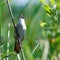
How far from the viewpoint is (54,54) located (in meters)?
0.97

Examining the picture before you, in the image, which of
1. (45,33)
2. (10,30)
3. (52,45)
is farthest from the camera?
(10,30)

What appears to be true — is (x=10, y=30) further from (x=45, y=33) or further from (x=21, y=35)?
(x=45, y=33)

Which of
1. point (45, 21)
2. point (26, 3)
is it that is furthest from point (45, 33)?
point (26, 3)

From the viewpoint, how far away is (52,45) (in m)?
0.96

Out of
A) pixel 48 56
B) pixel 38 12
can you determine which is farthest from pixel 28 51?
pixel 38 12

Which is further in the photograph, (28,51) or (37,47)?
(37,47)

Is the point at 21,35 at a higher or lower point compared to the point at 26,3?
lower

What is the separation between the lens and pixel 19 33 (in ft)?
3.72

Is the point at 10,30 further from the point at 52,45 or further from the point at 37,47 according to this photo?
the point at 52,45

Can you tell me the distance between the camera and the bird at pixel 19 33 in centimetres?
108

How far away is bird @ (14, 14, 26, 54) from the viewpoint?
1.08 metres

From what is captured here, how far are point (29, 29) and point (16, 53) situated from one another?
0.33 ft

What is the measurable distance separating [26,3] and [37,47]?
18cm

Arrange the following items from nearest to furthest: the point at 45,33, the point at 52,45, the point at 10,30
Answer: the point at 52,45 → the point at 45,33 → the point at 10,30
